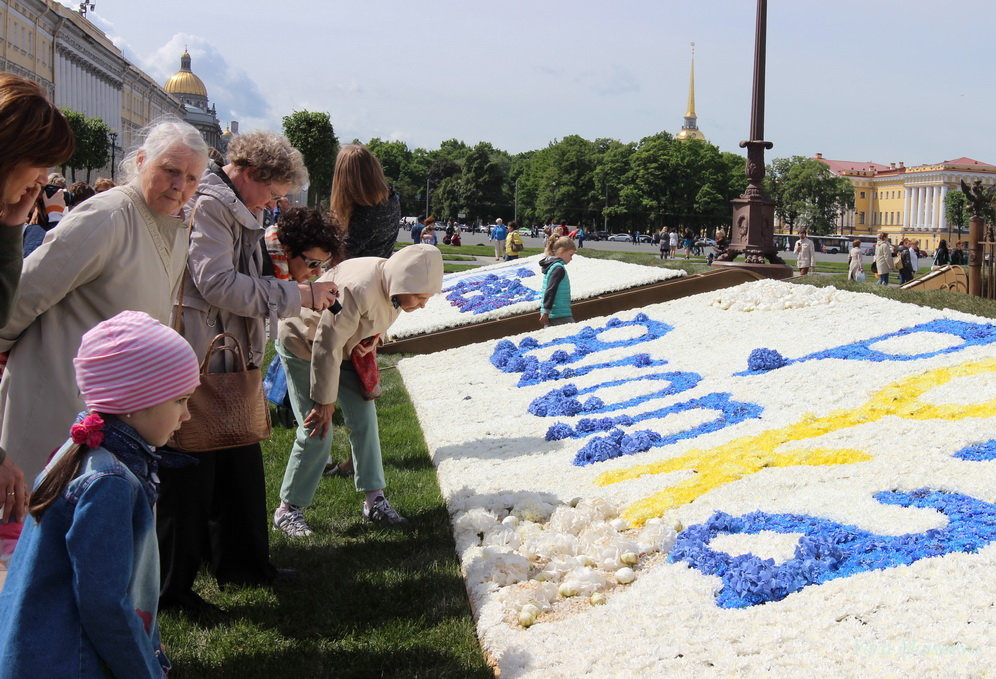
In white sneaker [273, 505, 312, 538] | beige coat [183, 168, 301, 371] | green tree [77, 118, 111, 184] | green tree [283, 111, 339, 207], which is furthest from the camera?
green tree [283, 111, 339, 207]

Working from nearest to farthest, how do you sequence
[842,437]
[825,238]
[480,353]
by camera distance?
[842,437] < [480,353] < [825,238]

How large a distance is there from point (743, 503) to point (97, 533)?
142 inches

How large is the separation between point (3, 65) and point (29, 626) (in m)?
69.8

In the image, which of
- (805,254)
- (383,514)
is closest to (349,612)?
(383,514)

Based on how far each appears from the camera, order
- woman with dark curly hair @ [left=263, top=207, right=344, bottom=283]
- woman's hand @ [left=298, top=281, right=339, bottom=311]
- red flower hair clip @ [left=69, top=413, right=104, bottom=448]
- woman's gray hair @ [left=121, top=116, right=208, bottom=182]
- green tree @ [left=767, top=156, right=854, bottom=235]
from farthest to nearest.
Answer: green tree @ [left=767, top=156, right=854, bottom=235], woman with dark curly hair @ [left=263, top=207, right=344, bottom=283], woman's hand @ [left=298, top=281, right=339, bottom=311], woman's gray hair @ [left=121, top=116, right=208, bottom=182], red flower hair clip @ [left=69, top=413, right=104, bottom=448]

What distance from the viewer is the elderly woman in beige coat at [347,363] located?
4.97m

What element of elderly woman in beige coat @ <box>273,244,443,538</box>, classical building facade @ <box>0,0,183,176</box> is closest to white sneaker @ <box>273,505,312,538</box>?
elderly woman in beige coat @ <box>273,244,443,538</box>

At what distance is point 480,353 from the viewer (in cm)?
1157

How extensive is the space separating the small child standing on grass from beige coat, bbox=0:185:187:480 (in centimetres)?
715

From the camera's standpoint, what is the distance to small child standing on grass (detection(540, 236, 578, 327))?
412 inches

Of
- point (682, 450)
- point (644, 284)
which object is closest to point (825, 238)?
point (644, 284)

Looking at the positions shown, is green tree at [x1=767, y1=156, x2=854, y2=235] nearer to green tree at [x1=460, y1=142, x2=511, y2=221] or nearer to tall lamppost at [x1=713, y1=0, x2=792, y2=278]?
green tree at [x1=460, y1=142, x2=511, y2=221]

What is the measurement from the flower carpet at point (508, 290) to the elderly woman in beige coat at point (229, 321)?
7.65 metres

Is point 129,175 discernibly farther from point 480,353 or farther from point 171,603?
point 480,353
